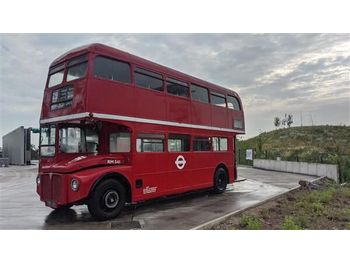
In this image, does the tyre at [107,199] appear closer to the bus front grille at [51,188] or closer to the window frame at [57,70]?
the bus front grille at [51,188]

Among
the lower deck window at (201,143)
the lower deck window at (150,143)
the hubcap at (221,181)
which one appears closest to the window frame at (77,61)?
the lower deck window at (150,143)

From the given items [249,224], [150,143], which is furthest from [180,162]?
[249,224]

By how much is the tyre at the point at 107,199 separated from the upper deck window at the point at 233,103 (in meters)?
6.69

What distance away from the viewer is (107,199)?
8148 mm

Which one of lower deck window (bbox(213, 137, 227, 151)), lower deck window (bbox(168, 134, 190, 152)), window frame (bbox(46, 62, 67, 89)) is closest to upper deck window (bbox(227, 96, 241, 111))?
lower deck window (bbox(213, 137, 227, 151))

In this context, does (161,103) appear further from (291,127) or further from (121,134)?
(291,127)

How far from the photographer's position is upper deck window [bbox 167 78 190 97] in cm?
1048

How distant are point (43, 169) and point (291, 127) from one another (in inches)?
1559

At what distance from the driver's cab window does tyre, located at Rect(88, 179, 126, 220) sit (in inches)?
40.4

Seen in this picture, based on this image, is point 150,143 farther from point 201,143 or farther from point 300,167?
point 300,167

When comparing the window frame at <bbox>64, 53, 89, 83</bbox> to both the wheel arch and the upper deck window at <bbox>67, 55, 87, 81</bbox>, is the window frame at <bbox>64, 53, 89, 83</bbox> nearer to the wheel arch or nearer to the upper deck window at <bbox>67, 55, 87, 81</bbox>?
the upper deck window at <bbox>67, 55, 87, 81</bbox>

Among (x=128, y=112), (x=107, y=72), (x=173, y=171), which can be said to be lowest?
(x=173, y=171)

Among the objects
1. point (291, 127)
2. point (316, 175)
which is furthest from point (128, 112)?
point (291, 127)

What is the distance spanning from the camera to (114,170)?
8.30 m
